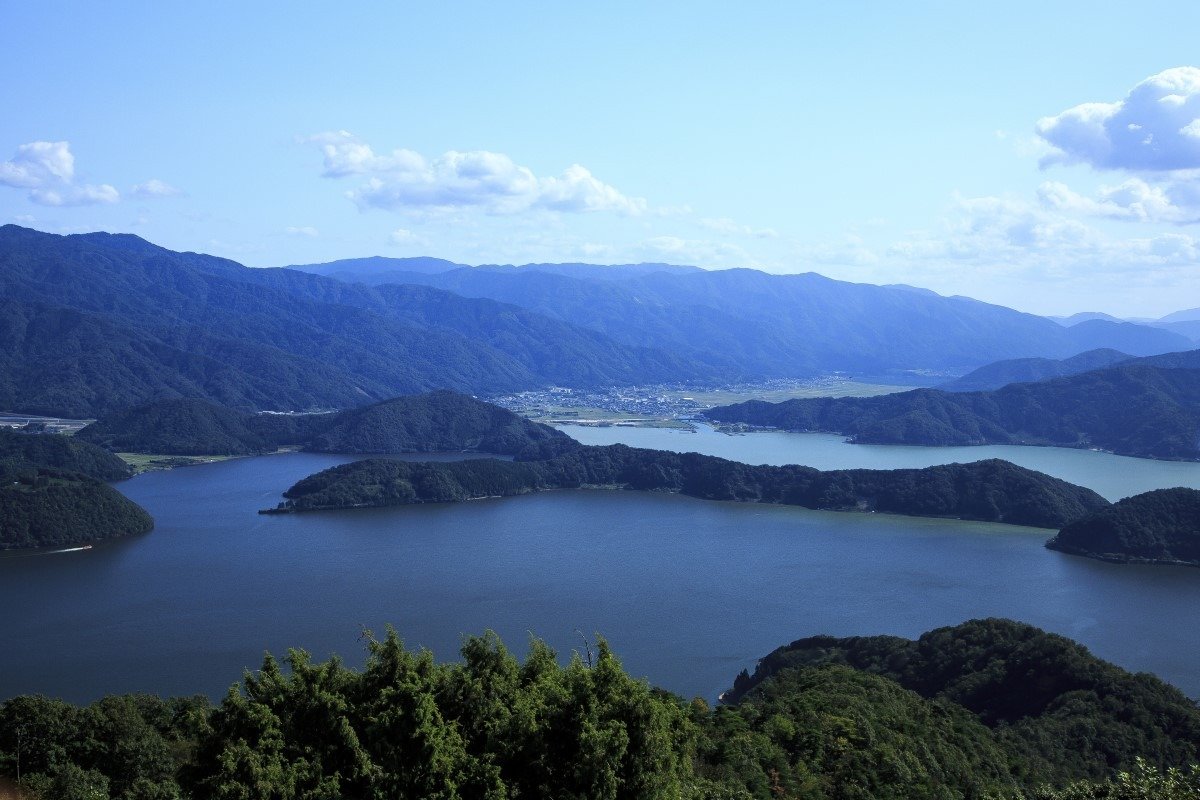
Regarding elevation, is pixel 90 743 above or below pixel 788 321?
below

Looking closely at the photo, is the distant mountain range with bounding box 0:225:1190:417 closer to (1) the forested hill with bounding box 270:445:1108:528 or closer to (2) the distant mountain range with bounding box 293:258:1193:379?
(2) the distant mountain range with bounding box 293:258:1193:379

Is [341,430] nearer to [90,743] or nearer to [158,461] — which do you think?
[158,461]

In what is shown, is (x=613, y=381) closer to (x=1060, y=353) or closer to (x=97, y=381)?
(x=97, y=381)

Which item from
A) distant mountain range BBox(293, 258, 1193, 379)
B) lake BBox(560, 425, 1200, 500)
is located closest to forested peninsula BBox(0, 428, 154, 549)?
lake BBox(560, 425, 1200, 500)

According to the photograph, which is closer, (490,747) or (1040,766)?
(490,747)

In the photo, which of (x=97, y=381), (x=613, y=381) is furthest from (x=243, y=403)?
(x=613, y=381)

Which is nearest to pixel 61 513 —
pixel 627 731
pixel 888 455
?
pixel 627 731
